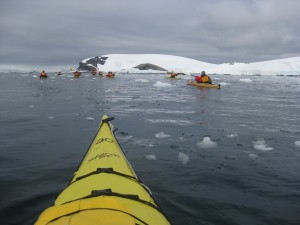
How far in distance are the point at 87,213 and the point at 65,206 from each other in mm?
230

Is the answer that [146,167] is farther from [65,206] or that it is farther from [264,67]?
[264,67]

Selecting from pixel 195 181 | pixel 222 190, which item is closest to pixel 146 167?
pixel 195 181

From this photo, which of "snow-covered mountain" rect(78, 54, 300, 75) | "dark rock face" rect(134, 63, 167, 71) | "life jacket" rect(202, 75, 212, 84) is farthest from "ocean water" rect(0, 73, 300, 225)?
"dark rock face" rect(134, 63, 167, 71)

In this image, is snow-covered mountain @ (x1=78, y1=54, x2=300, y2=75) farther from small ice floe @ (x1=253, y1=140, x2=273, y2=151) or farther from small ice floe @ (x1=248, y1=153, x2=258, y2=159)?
small ice floe @ (x1=248, y1=153, x2=258, y2=159)

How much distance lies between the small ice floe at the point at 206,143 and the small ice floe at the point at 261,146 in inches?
33.5

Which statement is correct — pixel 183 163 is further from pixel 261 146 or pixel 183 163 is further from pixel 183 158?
pixel 261 146

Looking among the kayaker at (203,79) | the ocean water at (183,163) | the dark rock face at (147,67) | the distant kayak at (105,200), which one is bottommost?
the ocean water at (183,163)

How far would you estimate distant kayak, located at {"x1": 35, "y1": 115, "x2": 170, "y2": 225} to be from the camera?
6.93 ft

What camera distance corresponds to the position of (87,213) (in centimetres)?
214

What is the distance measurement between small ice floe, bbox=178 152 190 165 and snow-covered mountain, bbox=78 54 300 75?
206 ft

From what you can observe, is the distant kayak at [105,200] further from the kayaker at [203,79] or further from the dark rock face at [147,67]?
the dark rock face at [147,67]

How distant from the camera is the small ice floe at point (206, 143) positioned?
6.74 metres

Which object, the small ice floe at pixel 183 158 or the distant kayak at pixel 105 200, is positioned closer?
the distant kayak at pixel 105 200

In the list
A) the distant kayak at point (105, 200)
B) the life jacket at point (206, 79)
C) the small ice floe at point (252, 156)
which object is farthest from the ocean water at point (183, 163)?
the life jacket at point (206, 79)
